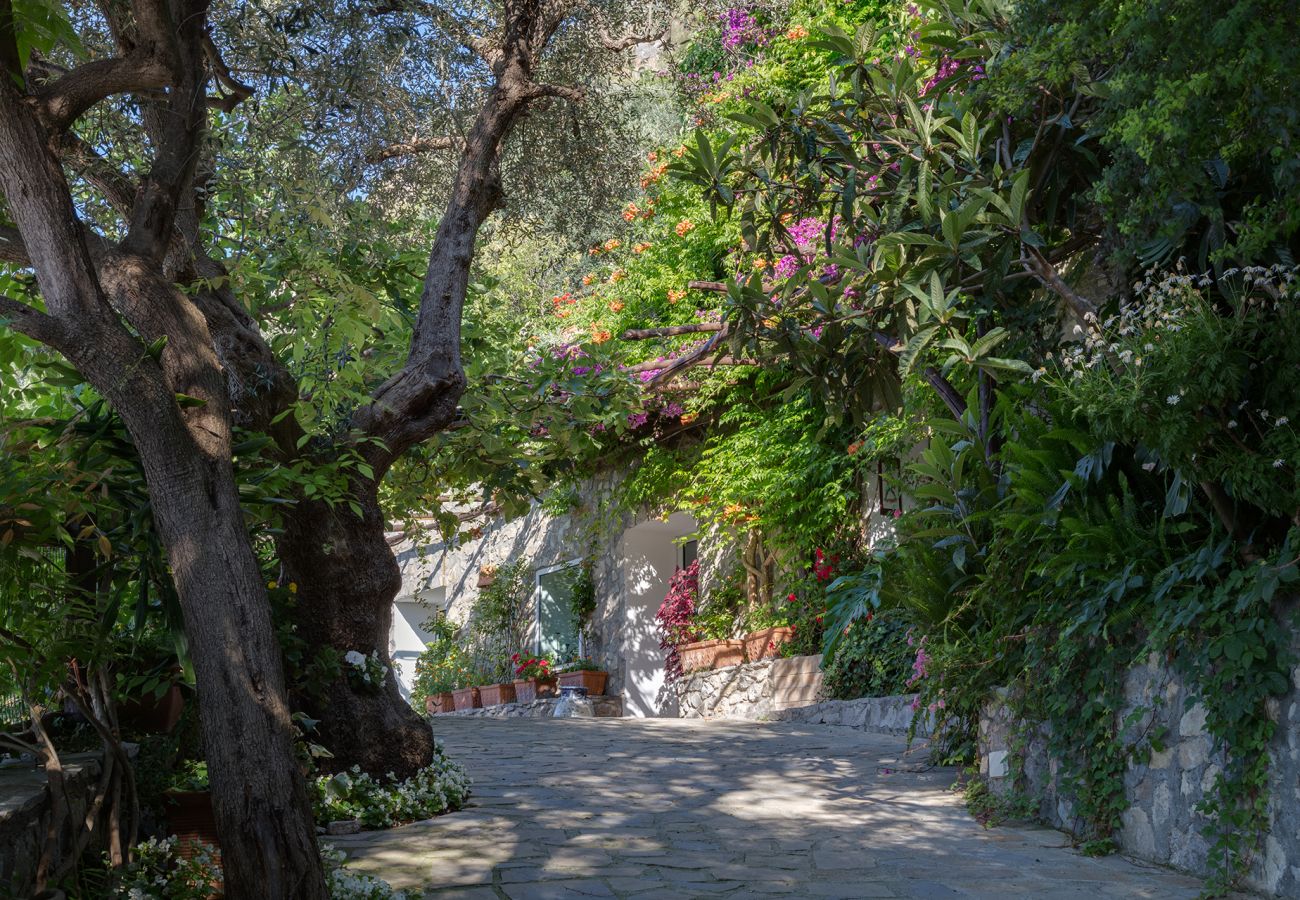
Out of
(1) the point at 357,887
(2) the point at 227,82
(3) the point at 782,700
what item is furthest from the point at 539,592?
(1) the point at 357,887

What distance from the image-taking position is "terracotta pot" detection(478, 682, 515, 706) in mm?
14570

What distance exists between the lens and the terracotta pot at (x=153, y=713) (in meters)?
4.69

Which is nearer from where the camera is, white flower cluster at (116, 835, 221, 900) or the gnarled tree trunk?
white flower cluster at (116, 835, 221, 900)

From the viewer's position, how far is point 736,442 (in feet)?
36.5

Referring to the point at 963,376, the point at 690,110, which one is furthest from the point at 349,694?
the point at 690,110

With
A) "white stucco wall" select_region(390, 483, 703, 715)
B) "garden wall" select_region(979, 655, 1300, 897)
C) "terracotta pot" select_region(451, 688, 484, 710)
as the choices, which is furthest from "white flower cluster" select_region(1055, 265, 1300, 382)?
"terracotta pot" select_region(451, 688, 484, 710)

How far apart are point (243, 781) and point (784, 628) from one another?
7729mm

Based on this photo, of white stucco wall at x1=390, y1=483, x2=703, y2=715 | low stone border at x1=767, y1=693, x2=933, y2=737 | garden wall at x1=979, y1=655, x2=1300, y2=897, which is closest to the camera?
garden wall at x1=979, y1=655, x2=1300, y2=897

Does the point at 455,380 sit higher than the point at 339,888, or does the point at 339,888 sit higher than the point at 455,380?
the point at 455,380

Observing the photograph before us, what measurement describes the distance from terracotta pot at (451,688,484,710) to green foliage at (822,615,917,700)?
6797 mm

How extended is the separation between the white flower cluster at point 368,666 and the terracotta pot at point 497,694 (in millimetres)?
8884

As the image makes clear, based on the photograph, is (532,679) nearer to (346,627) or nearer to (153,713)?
(346,627)

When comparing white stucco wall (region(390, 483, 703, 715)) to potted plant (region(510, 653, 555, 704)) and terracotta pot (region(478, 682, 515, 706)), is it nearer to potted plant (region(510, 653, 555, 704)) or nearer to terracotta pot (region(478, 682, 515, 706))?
potted plant (region(510, 653, 555, 704))

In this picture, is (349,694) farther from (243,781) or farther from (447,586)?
(447,586)
